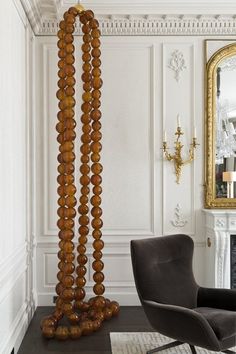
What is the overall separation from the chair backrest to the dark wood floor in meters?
0.56

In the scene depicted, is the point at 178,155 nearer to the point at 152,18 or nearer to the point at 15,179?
the point at 152,18

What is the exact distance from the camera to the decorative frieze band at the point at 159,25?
418 centimetres

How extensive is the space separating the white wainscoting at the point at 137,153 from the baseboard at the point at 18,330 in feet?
1.84

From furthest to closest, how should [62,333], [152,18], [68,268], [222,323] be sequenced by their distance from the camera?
1. [152,18]
2. [68,268]
3. [62,333]
4. [222,323]

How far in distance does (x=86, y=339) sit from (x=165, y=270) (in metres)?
0.84

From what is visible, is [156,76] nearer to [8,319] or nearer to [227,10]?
[227,10]

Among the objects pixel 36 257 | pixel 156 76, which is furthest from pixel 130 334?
pixel 156 76

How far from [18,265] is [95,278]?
0.83 m

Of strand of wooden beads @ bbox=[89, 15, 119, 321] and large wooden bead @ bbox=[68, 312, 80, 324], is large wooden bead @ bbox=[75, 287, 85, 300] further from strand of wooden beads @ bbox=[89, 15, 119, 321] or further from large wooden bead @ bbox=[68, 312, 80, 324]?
large wooden bead @ bbox=[68, 312, 80, 324]

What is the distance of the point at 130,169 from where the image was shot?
4.25 meters

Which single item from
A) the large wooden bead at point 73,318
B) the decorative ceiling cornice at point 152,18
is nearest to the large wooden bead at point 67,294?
the large wooden bead at point 73,318

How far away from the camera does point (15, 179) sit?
3.26 meters

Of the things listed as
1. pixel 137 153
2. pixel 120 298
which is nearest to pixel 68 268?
pixel 120 298

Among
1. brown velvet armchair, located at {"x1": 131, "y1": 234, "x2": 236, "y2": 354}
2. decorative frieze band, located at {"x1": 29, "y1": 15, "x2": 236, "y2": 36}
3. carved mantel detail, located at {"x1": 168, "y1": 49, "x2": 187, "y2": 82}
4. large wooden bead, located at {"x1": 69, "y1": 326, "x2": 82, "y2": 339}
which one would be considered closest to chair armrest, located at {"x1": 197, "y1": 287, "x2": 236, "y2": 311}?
brown velvet armchair, located at {"x1": 131, "y1": 234, "x2": 236, "y2": 354}
